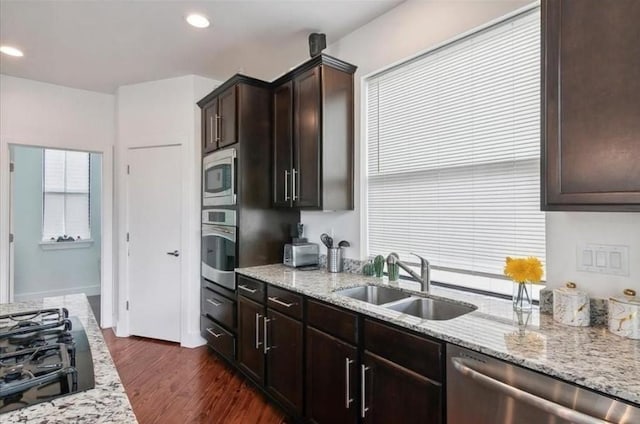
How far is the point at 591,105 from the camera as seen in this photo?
1231 millimetres

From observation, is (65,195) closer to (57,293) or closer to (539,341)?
(57,293)

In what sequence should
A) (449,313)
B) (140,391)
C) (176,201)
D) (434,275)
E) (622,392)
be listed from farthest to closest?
(176,201)
(140,391)
(434,275)
(449,313)
(622,392)

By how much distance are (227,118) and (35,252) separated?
404 cm

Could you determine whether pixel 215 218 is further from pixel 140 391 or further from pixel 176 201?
pixel 140 391

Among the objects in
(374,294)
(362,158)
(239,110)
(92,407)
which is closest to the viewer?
(92,407)

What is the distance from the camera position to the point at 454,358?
131 centimetres

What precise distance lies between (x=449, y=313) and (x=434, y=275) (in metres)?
0.38

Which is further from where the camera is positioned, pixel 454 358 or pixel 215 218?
pixel 215 218

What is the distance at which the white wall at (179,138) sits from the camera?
3.57m

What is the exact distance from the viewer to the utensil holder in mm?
2639

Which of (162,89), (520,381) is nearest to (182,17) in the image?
(162,89)

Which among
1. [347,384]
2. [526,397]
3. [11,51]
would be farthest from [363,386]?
[11,51]

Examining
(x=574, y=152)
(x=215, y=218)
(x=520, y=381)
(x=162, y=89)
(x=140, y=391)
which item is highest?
(x=162, y=89)

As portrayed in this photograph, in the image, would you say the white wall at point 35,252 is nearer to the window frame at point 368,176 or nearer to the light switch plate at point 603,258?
the window frame at point 368,176
